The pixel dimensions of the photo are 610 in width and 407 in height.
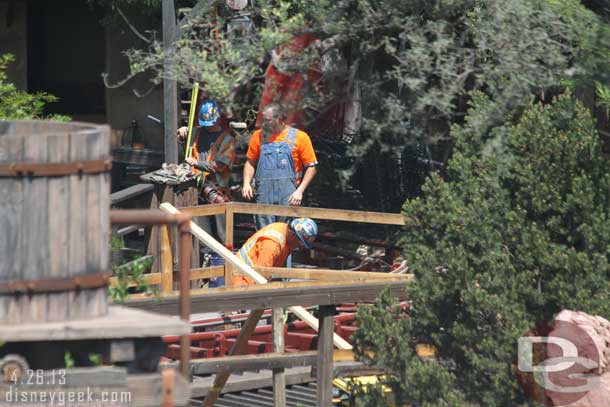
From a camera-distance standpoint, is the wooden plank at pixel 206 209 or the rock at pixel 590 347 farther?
the wooden plank at pixel 206 209

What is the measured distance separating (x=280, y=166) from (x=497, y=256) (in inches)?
141

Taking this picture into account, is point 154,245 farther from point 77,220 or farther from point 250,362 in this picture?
point 77,220

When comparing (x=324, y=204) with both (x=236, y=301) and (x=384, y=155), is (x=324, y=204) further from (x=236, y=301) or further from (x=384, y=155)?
(x=236, y=301)

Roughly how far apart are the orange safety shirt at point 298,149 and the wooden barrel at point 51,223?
5.43 m

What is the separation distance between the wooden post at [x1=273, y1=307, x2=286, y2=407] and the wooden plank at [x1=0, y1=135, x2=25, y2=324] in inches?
136

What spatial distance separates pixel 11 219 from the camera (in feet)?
15.5

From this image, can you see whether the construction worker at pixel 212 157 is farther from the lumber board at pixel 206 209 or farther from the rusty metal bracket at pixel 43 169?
the rusty metal bracket at pixel 43 169

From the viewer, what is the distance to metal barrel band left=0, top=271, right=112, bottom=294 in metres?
A: 4.76

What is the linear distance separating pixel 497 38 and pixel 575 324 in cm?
160

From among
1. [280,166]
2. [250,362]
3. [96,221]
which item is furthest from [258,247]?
[96,221]

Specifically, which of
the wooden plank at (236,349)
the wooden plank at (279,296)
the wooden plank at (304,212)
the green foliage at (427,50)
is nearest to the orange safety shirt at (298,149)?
the wooden plank at (304,212)

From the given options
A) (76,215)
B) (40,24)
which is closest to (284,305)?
(76,215)

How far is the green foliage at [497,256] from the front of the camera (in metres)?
7.08

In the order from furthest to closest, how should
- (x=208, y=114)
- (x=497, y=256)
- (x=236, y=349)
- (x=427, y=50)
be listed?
(x=208, y=114) → (x=236, y=349) → (x=497, y=256) → (x=427, y=50)
